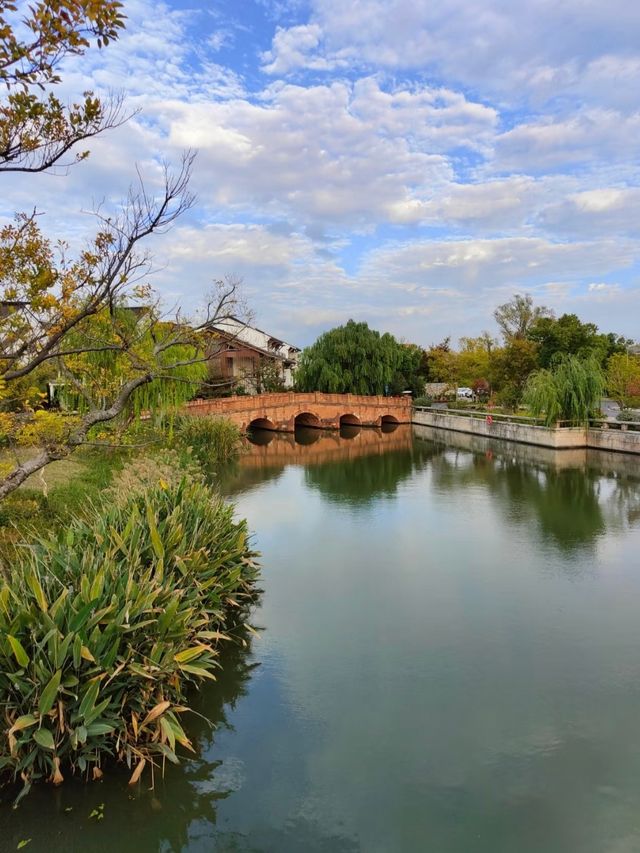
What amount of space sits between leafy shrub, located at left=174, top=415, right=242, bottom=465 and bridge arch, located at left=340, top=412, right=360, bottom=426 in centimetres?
1512

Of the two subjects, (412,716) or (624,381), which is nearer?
Answer: (412,716)

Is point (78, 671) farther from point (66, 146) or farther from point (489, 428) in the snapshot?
point (489, 428)

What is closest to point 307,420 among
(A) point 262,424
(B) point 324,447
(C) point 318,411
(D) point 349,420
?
(C) point 318,411

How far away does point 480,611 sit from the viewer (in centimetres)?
834

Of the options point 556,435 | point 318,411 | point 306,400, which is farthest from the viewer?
point 318,411

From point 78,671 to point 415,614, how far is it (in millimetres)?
4907

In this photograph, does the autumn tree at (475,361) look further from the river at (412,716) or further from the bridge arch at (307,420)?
the river at (412,716)

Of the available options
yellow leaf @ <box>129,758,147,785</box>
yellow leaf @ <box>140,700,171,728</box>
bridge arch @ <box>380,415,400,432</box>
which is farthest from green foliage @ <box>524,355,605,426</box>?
yellow leaf @ <box>129,758,147,785</box>

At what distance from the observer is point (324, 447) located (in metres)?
30.1

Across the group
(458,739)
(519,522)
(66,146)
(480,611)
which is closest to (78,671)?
(458,739)

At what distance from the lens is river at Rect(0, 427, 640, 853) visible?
439 cm

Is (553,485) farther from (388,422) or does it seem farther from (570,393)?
(388,422)

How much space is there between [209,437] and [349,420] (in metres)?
17.7

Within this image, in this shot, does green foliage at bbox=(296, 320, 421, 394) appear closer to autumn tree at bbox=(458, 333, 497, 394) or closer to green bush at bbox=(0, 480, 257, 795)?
autumn tree at bbox=(458, 333, 497, 394)
